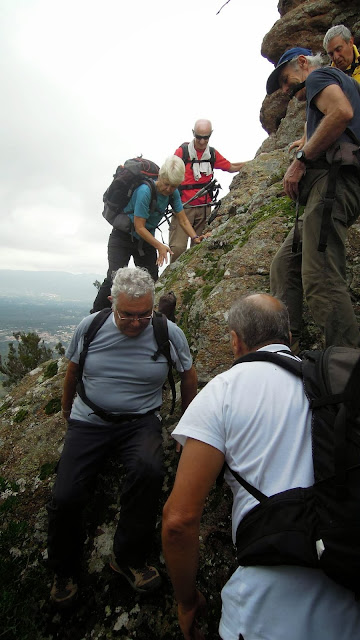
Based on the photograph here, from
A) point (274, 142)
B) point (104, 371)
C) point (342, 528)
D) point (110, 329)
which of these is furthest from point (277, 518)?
point (274, 142)

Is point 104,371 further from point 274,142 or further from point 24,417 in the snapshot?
point 274,142

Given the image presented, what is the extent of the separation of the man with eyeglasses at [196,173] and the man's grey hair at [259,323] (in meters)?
7.19

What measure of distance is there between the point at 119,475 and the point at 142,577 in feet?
3.54

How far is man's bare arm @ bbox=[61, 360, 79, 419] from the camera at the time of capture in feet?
13.5

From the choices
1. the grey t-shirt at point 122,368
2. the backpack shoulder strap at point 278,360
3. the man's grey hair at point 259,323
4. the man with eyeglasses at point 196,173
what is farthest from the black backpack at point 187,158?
the backpack shoulder strap at point 278,360

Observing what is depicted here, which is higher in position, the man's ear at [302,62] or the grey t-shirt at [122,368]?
the man's ear at [302,62]

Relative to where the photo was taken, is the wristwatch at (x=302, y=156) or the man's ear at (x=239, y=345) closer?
the man's ear at (x=239, y=345)

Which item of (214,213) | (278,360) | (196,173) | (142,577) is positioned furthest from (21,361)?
(278,360)

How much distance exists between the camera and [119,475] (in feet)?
12.7

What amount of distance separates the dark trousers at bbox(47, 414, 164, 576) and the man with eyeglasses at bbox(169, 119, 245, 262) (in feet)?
22.5

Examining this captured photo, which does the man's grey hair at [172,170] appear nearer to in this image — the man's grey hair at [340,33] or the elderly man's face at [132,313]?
the man's grey hair at [340,33]

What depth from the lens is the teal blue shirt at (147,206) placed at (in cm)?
608

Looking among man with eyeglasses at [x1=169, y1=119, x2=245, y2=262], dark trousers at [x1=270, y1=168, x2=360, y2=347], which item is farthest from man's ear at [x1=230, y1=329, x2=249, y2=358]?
man with eyeglasses at [x1=169, y1=119, x2=245, y2=262]

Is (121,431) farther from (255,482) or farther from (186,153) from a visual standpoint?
(186,153)
